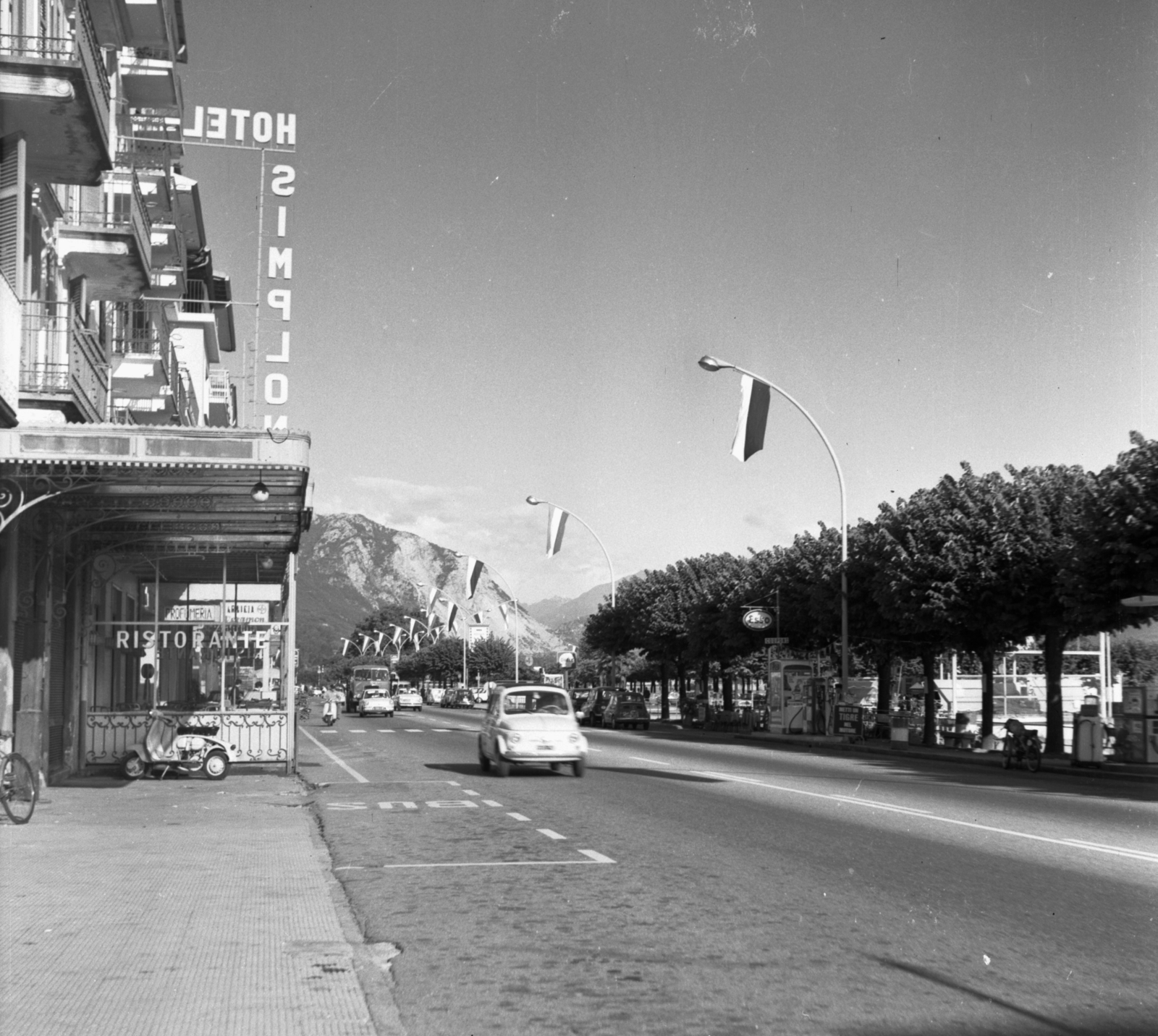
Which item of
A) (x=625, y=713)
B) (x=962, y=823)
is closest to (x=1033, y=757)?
(x=962, y=823)

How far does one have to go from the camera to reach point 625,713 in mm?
55125

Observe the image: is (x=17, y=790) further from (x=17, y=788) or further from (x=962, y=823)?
(x=962, y=823)

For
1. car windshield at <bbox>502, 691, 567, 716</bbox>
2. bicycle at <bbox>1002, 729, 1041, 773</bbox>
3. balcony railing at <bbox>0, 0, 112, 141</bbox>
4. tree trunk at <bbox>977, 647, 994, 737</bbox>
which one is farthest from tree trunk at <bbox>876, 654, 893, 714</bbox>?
balcony railing at <bbox>0, 0, 112, 141</bbox>

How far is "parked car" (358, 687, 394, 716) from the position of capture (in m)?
69.9

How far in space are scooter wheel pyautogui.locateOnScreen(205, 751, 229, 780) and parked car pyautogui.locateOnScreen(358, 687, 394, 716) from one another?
4792cm

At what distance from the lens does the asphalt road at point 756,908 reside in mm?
6648

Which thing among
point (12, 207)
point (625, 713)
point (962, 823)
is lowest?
point (625, 713)

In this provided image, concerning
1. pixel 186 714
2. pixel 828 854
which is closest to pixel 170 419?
pixel 186 714

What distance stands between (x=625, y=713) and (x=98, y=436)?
4056 centimetres

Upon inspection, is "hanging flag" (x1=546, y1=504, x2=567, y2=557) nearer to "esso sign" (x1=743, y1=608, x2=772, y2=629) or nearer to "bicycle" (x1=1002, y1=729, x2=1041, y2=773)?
"esso sign" (x1=743, y1=608, x2=772, y2=629)

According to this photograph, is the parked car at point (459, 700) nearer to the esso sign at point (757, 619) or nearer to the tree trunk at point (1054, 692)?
the esso sign at point (757, 619)

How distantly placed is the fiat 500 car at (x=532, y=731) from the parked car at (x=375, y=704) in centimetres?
4702

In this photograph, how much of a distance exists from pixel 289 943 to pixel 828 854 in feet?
19.4

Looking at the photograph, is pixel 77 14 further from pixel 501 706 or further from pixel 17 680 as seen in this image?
pixel 501 706
